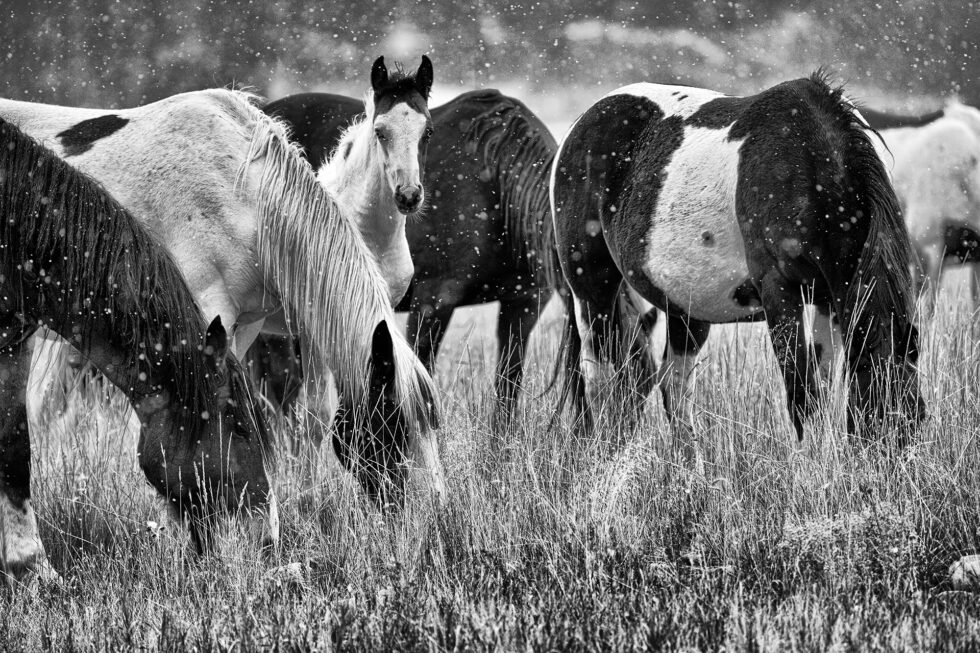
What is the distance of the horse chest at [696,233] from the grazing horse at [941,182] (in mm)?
3634

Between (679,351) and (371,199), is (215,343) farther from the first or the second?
(679,351)

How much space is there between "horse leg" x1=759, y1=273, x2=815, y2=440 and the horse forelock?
1.33 meters

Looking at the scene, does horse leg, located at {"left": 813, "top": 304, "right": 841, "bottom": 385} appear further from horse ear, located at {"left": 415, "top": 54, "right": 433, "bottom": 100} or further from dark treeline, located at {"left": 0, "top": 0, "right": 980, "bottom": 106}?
dark treeline, located at {"left": 0, "top": 0, "right": 980, "bottom": 106}

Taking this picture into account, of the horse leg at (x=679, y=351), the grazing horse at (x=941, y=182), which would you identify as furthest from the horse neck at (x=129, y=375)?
the grazing horse at (x=941, y=182)

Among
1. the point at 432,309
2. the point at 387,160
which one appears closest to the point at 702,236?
the point at 387,160

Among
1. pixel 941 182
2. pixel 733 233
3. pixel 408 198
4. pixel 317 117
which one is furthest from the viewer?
pixel 941 182

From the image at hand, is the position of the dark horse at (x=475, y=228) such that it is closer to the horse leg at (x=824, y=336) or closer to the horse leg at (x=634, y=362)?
the horse leg at (x=634, y=362)

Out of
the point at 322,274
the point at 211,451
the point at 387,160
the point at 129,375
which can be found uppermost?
the point at 387,160

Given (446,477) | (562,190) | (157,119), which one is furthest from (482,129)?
(446,477)

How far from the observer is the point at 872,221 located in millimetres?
3871

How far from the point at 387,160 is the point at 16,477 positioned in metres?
2.34

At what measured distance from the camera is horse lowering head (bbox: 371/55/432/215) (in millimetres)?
5233

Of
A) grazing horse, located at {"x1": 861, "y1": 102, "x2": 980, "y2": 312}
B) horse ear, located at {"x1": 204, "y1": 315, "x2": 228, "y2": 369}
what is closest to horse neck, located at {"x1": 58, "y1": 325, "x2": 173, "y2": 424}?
horse ear, located at {"x1": 204, "y1": 315, "x2": 228, "y2": 369}

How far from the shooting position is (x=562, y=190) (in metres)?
5.55
